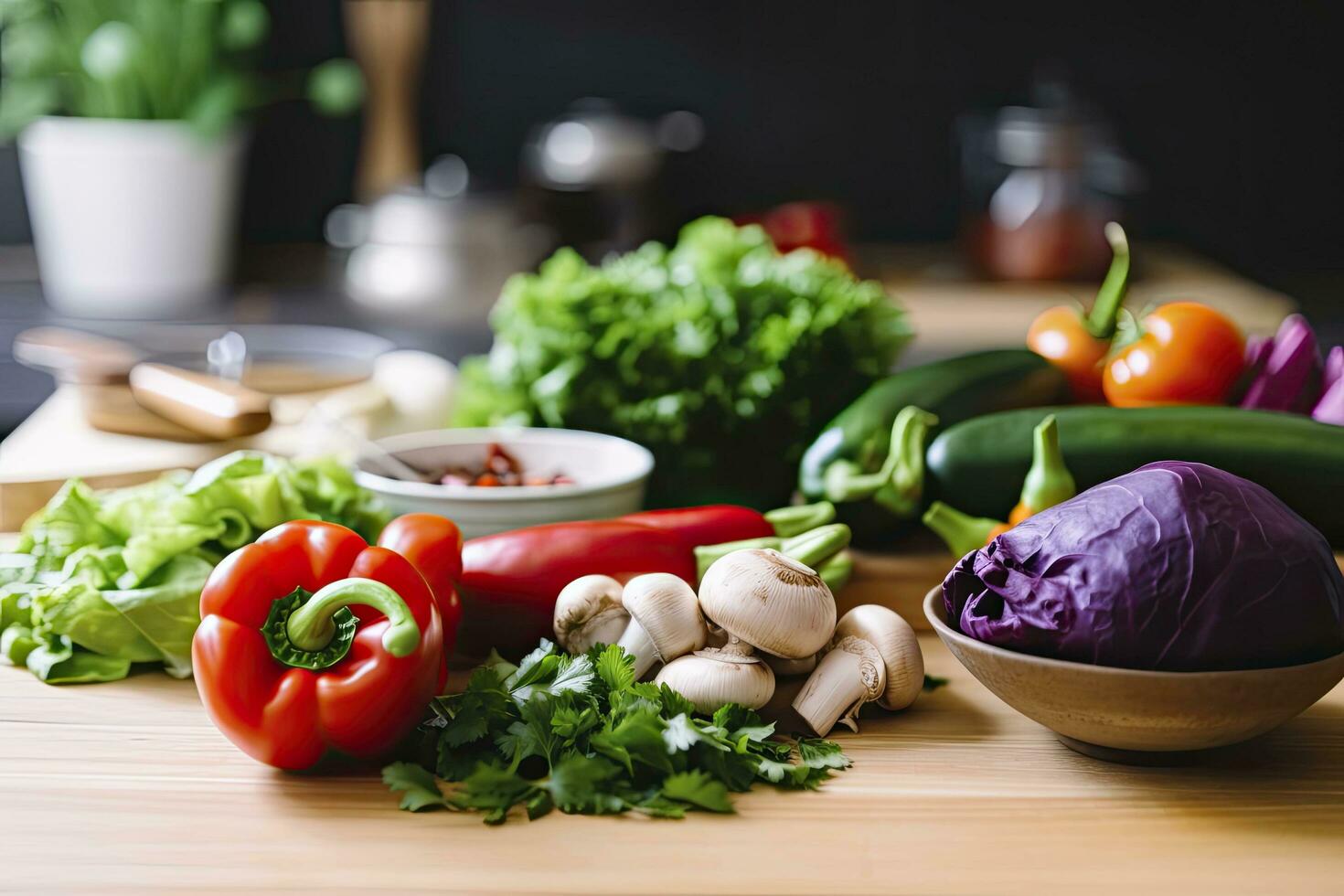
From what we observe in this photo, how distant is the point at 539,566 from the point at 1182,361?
733 millimetres

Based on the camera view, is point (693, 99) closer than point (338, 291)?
No

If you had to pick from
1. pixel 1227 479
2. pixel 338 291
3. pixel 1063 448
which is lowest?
pixel 338 291

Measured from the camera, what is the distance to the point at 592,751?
893mm

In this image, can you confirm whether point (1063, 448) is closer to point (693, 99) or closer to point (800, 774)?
point (800, 774)

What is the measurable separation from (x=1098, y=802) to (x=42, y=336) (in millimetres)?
1394

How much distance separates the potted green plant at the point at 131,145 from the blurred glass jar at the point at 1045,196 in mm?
1406

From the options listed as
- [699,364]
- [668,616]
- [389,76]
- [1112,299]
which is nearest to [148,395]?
[699,364]

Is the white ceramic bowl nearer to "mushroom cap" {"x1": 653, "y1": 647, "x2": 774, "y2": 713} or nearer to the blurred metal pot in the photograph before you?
"mushroom cap" {"x1": 653, "y1": 647, "x2": 774, "y2": 713}

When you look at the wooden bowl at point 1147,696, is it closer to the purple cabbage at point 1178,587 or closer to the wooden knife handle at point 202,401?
the purple cabbage at point 1178,587

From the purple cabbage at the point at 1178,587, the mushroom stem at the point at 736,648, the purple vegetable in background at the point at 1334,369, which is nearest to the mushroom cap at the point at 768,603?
the mushroom stem at the point at 736,648

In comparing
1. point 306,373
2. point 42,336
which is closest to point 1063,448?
point 306,373

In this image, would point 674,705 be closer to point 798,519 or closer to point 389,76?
point 798,519

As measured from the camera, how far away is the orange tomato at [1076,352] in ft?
5.07

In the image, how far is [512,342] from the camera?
5.20 ft
